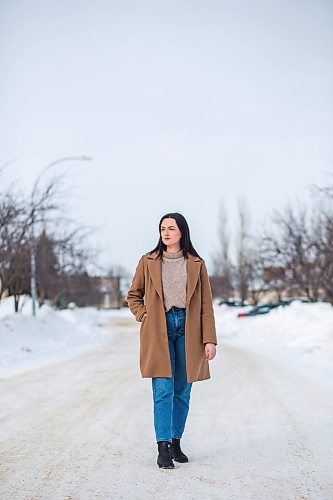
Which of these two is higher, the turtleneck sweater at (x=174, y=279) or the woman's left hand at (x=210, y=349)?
the turtleneck sweater at (x=174, y=279)

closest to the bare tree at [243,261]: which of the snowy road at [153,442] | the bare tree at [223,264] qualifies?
the bare tree at [223,264]

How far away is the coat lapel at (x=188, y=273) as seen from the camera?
5340 millimetres

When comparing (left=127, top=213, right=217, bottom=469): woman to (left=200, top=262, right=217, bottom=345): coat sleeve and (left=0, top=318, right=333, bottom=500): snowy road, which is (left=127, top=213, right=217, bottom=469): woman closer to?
(left=200, top=262, right=217, bottom=345): coat sleeve

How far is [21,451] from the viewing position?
559 centimetres

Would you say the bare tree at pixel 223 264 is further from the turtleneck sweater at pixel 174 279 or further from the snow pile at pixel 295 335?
the turtleneck sweater at pixel 174 279

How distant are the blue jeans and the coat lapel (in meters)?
0.18

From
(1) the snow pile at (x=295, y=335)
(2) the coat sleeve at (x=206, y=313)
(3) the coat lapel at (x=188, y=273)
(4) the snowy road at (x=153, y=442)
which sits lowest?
(1) the snow pile at (x=295, y=335)

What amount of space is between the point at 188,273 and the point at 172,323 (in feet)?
1.34

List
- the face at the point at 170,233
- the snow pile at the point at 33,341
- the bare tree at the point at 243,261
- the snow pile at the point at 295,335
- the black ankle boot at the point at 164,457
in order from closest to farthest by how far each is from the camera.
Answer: the black ankle boot at the point at 164,457 < the face at the point at 170,233 < the snow pile at the point at 33,341 < the snow pile at the point at 295,335 < the bare tree at the point at 243,261

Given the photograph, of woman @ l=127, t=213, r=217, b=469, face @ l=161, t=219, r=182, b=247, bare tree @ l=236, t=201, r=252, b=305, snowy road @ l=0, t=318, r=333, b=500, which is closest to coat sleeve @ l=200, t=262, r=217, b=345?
woman @ l=127, t=213, r=217, b=469

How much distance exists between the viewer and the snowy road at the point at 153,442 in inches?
178

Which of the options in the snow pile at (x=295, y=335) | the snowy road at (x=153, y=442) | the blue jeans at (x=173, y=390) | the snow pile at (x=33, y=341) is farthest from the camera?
the snow pile at (x=295, y=335)

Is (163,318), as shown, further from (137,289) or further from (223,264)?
(223,264)

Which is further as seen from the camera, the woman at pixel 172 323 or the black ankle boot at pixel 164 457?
the woman at pixel 172 323
